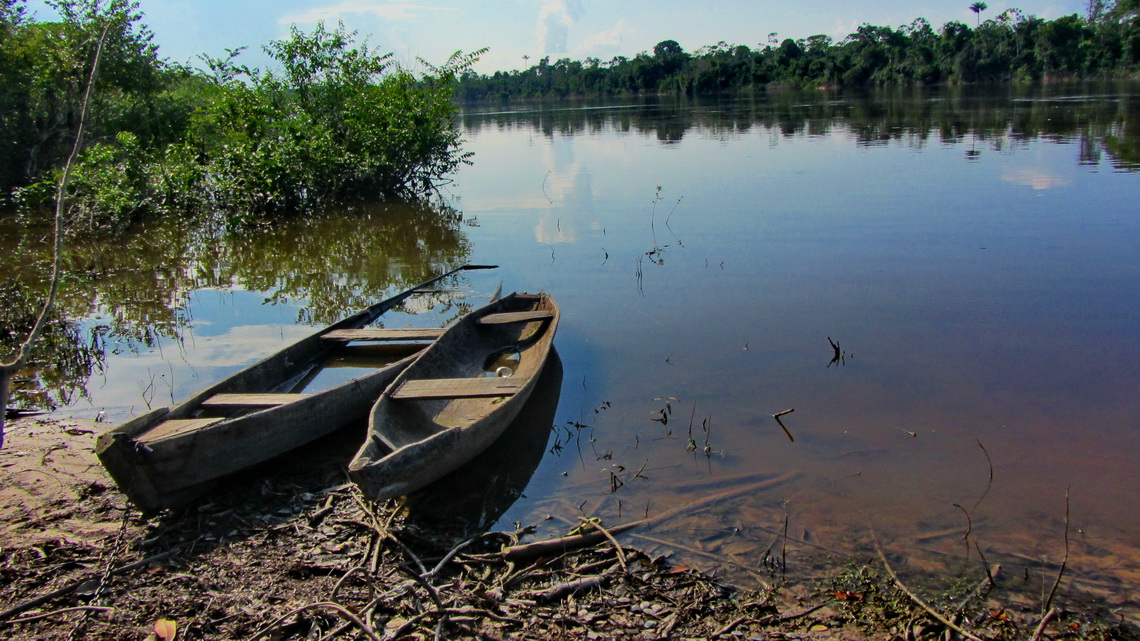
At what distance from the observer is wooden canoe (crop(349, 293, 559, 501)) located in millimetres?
3928

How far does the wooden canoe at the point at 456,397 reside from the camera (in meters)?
3.93

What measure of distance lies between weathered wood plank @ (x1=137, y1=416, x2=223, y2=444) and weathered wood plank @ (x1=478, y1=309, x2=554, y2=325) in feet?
9.62

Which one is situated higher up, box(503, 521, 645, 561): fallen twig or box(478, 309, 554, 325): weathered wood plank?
box(478, 309, 554, 325): weathered wood plank

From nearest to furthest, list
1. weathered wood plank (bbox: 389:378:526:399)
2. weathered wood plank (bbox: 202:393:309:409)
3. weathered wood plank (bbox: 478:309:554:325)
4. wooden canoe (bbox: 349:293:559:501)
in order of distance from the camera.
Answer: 1. wooden canoe (bbox: 349:293:559:501)
2. weathered wood plank (bbox: 202:393:309:409)
3. weathered wood plank (bbox: 389:378:526:399)
4. weathered wood plank (bbox: 478:309:554:325)

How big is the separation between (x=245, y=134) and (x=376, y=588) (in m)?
13.1

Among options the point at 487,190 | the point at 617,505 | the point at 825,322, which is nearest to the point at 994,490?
the point at 617,505

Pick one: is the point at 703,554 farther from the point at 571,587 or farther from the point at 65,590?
the point at 65,590

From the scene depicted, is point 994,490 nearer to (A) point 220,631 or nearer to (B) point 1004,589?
(B) point 1004,589

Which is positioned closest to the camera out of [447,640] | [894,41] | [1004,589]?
[447,640]

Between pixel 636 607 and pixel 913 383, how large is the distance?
3576 mm

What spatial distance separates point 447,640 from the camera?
10.7 ft

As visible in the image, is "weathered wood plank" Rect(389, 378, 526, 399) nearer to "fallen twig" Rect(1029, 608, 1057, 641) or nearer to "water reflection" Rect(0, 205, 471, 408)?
"water reflection" Rect(0, 205, 471, 408)

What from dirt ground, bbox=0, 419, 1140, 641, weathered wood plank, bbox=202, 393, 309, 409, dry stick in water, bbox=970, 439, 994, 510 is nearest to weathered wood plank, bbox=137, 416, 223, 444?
weathered wood plank, bbox=202, 393, 309, 409

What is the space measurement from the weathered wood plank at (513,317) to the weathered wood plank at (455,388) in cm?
164
